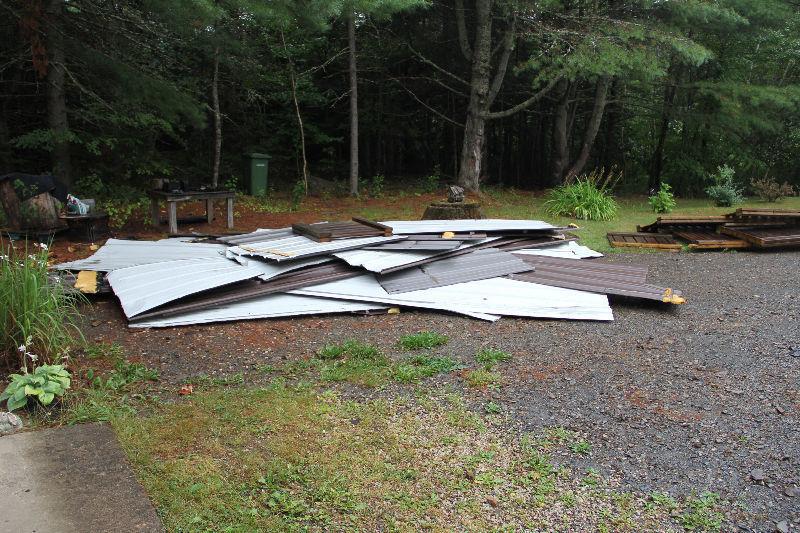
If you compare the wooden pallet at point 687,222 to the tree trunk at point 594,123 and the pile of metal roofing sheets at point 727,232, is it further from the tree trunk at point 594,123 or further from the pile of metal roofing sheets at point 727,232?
the tree trunk at point 594,123

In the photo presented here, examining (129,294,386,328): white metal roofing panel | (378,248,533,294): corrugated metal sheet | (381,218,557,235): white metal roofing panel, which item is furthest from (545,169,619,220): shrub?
(129,294,386,328): white metal roofing panel

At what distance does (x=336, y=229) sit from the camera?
666 cm

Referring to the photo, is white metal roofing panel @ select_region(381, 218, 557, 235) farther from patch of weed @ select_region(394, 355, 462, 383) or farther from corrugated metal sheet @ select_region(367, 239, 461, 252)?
patch of weed @ select_region(394, 355, 462, 383)

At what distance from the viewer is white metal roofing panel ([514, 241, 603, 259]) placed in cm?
700

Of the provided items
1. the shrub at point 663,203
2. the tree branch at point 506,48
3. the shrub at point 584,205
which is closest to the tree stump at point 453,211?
the shrub at point 584,205

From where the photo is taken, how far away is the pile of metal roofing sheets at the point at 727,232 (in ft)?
27.5

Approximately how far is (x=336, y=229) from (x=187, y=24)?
129 inches

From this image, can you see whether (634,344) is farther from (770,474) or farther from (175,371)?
(175,371)

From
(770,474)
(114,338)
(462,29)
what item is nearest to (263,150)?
(462,29)

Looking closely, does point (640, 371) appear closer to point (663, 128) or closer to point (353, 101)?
point (353, 101)

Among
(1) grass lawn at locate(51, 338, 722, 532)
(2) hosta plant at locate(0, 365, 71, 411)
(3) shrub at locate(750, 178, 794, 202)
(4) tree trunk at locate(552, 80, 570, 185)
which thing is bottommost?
(1) grass lawn at locate(51, 338, 722, 532)

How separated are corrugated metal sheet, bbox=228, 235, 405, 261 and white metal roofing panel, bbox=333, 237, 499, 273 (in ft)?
0.33

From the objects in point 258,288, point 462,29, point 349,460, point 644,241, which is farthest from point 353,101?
point 349,460

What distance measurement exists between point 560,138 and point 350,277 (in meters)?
11.1
